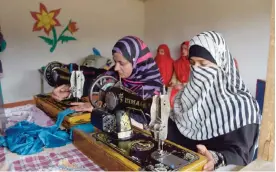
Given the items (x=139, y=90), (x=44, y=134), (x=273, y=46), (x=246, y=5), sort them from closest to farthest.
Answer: (x=273, y=46)
(x=44, y=134)
(x=139, y=90)
(x=246, y=5)

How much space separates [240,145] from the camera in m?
1.26

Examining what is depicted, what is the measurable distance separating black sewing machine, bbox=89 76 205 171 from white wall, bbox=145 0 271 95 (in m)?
2.83

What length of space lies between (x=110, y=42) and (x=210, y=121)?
4124mm

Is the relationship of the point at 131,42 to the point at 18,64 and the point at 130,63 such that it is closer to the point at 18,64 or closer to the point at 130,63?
the point at 130,63

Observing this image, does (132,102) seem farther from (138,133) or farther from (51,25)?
(51,25)

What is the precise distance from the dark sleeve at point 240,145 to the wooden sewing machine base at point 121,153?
8.2 inches

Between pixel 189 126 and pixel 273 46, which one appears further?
pixel 189 126

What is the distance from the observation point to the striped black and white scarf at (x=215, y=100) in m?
1.34

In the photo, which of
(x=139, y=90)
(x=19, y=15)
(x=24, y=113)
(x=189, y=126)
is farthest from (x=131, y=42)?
(x=19, y=15)

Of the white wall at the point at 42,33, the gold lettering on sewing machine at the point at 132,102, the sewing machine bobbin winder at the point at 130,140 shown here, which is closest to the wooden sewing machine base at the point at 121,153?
the sewing machine bobbin winder at the point at 130,140

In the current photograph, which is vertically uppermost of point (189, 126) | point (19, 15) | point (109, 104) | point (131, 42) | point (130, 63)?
point (19, 15)

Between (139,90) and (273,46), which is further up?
(273,46)

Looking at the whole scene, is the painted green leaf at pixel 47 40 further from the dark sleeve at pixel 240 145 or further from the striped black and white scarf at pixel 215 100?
the dark sleeve at pixel 240 145

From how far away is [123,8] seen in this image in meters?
5.33
